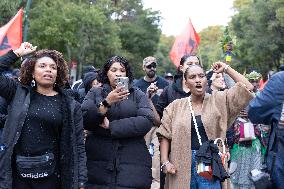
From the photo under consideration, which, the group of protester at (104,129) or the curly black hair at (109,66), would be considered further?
the curly black hair at (109,66)

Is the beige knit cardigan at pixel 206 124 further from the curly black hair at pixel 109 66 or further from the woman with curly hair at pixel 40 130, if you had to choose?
the woman with curly hair at pixel 40 130

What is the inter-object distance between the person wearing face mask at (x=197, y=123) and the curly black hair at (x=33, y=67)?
3.74ft

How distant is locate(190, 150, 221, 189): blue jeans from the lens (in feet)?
16.1

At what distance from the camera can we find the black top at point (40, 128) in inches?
178

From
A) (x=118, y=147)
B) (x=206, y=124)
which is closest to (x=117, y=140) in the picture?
(x=118, y=147)

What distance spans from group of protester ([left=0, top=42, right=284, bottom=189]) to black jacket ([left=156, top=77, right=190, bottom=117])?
57cm

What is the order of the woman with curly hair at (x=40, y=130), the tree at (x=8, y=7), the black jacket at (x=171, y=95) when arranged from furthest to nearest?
1. the tree at (x=8, y=7)
2. the black jacket at (x=171, y=95)
3. the woman with curly hair at (x=40, y=130)

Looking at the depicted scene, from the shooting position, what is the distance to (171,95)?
626 cm

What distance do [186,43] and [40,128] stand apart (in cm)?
1065

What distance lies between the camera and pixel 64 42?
2819cm

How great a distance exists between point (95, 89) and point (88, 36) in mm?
30078

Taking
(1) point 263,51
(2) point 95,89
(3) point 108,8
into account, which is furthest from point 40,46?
(2) point 95,89

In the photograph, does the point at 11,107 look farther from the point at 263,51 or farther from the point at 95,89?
the point at 263,51

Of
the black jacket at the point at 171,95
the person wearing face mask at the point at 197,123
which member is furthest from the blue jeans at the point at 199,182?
the black jacket at the point at 171,95
